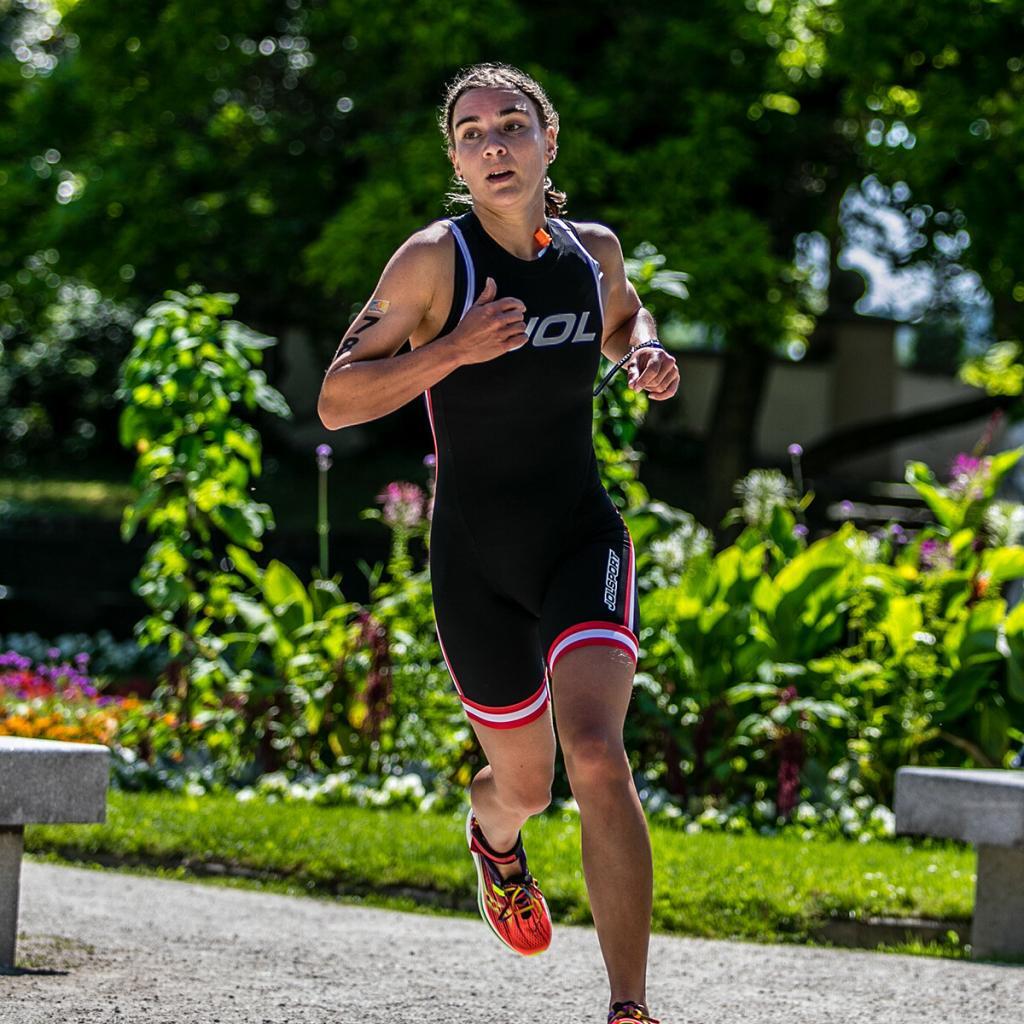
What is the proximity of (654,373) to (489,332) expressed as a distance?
49 cm

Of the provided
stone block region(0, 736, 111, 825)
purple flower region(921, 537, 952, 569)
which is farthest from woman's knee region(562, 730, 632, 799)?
purple flower region(921, 537, 952, 569)

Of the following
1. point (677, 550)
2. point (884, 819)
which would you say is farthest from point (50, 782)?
point (677, 550)

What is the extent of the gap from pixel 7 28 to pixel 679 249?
20.3m

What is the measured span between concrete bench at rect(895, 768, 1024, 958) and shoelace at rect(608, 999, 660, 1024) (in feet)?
7.19

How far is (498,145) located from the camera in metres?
3.79

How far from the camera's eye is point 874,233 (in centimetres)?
2189

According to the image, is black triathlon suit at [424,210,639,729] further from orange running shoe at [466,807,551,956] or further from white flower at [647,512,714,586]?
white flower at [647,512,714,586]

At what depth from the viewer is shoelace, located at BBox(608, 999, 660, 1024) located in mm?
3369

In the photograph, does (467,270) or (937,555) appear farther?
(937,555)

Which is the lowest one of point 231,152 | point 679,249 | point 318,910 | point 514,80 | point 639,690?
point 318,910

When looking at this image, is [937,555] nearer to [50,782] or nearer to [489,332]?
[50,782]

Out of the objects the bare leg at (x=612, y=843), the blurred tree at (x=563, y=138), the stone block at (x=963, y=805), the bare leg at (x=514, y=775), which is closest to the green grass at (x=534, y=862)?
the stone block at (x=963, y=805)

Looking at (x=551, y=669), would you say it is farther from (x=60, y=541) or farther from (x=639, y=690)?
(x=60, y=541)

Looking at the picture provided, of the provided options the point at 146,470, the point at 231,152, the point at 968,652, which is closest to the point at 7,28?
the point at 231,152
